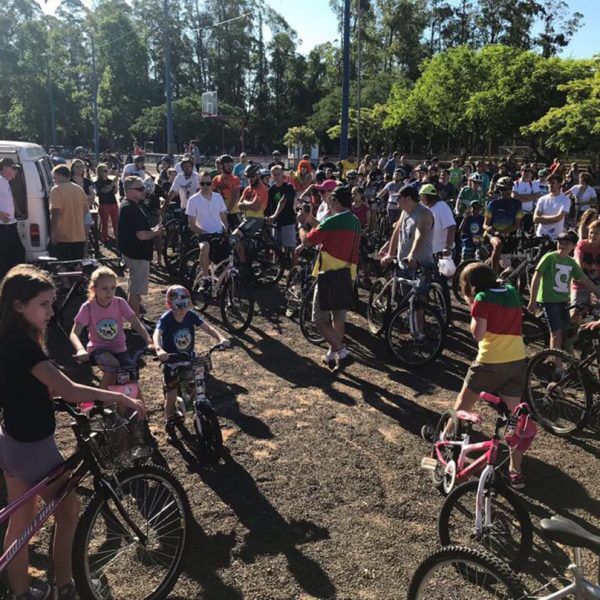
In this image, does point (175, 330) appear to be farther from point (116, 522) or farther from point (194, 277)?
→ point (194, 277)

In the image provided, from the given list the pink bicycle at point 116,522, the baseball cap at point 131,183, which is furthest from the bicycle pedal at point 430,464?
the baseball cap at point 131,183

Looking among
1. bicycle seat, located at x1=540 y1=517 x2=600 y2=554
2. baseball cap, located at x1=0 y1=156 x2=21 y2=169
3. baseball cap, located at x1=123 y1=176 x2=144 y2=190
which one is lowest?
bicycle seat, located at x1=540 y1=517 x2=600 y2=554

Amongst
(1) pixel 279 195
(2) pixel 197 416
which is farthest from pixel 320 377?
(1) pixel 279 195

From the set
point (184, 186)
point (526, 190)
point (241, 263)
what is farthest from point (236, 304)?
point (526, 190)

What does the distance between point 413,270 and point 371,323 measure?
1.11 meters

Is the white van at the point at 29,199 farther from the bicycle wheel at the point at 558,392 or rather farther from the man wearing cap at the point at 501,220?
the bicycle wheel at the point at 558,392

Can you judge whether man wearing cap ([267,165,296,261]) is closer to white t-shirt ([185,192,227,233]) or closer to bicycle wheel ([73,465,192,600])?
white t-shirt ([185,192,227,233])

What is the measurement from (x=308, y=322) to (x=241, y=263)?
204cm

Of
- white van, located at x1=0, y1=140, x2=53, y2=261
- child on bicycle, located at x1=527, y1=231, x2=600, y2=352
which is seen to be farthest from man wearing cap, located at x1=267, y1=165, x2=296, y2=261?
child on bicycle, located at x1=527, y1=231, x2=600, y2=352

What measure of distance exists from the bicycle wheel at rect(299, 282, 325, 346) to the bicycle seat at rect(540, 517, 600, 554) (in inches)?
218

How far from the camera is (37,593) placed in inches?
119

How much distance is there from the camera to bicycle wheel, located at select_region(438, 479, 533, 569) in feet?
11.1

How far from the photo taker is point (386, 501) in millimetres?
4223

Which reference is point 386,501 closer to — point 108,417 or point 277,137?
point 108,417
